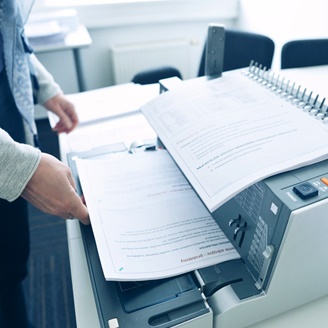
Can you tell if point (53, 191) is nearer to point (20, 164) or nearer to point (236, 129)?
point (20, 164)

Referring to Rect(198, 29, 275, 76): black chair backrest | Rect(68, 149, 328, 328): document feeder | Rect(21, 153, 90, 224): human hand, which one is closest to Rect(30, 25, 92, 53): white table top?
Rect(198, 29, 275, 76): black chair backrest

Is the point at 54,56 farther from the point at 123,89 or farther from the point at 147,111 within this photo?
the point at 147,111

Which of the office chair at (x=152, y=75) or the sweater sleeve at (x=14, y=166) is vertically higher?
the sweater sleeve at (x=14, y=166)

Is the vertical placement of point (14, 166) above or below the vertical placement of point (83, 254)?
above

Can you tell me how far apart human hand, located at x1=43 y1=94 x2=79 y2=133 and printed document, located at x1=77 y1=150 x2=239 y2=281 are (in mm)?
305

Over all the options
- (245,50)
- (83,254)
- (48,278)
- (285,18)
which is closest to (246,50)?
(245,50)

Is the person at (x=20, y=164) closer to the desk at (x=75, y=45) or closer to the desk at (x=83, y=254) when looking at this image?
the desk at (x=83, y=254)

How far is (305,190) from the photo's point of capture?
46cm

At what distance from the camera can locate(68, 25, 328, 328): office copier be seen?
47cm

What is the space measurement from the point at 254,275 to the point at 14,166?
0.42 m

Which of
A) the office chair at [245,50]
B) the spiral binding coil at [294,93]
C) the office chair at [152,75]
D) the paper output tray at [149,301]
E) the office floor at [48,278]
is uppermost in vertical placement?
the spiral binding coil at [294,93]

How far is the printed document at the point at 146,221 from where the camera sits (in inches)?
22.3

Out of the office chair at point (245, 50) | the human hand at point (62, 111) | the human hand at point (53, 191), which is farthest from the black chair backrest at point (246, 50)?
the human hand at point (53, 191)

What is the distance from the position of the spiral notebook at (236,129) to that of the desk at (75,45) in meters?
1.28
